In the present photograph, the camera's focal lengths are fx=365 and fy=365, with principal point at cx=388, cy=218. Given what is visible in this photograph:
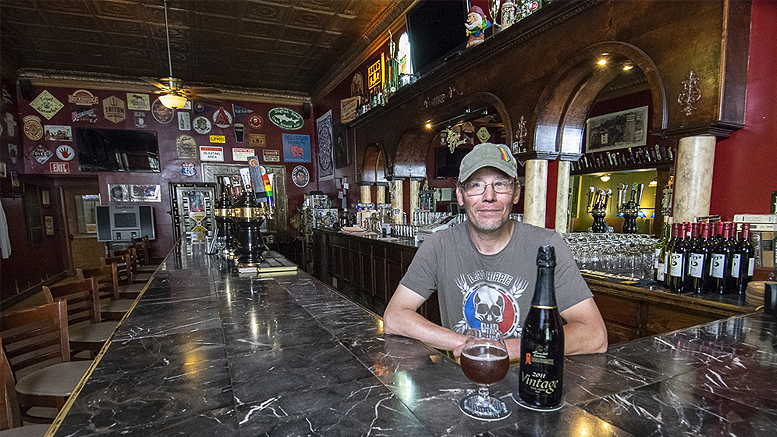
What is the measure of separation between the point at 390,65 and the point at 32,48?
6611mm

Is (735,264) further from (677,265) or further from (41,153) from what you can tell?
(41,153)

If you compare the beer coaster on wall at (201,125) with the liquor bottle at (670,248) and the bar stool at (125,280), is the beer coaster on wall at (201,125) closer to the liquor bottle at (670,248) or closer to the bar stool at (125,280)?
the bar stool at (125,280)

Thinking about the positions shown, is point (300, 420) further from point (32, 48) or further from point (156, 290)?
point (32, 48)

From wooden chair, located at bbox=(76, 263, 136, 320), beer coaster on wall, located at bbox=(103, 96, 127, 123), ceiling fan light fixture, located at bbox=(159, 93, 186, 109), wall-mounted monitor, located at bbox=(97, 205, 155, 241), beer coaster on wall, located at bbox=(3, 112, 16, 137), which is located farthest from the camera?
wall-mounted monitor, located at bbox=(97, 205, 155, 241)

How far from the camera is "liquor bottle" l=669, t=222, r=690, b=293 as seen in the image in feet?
6.75

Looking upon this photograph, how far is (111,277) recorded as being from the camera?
3.40 metres

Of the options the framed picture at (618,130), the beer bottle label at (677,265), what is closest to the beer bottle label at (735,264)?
the beer bottle label at (677,265)

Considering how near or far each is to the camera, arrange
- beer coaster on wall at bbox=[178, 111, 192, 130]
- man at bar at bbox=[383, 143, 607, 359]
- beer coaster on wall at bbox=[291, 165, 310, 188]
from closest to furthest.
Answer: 1. man at bar at bbox=[383, 143, 607, 359]
2. beer coaster on wall at bbox=[178, 111, 192, 130]
3. beer coaster on wall at bbox=[291, 165, 310, 188]

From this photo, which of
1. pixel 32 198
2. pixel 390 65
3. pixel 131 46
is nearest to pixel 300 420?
pixel 390 65

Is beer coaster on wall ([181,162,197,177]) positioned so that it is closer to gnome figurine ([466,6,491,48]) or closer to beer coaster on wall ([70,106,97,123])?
beer coaster on wall ([70,106,97,123])

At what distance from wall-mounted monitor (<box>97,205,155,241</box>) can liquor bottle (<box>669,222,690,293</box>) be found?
951cm

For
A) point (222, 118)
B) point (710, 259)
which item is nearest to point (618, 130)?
point (710, 259)

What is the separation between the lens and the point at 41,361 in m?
1.91

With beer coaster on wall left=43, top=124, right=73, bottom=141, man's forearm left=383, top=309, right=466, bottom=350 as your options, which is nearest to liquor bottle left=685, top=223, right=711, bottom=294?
man's forearm left=383, top=309, right=466, bottom=350
